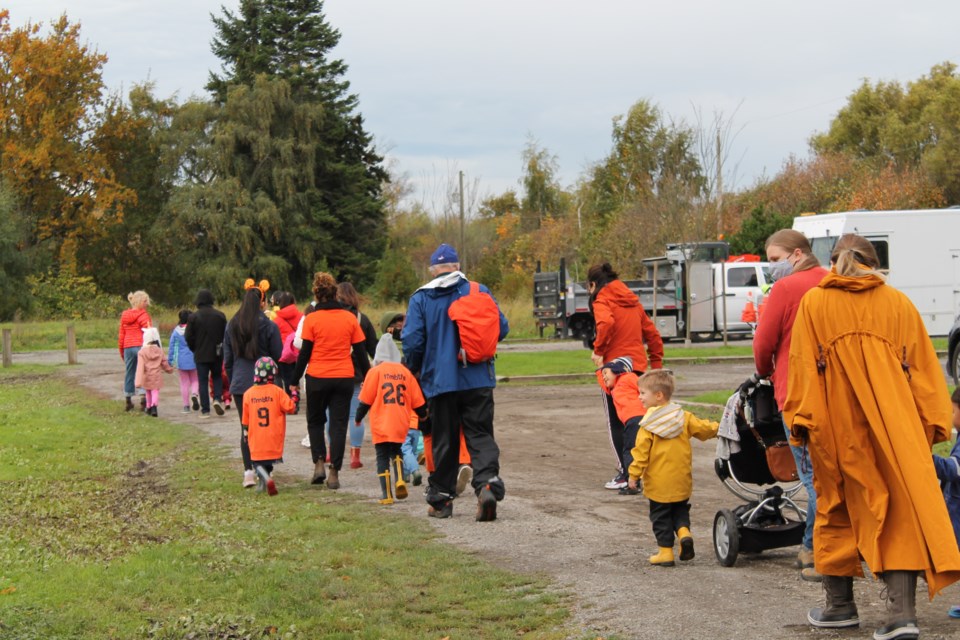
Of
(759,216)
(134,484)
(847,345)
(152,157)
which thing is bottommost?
(134,484)

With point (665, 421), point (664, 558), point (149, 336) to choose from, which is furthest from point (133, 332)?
point (664, 558)

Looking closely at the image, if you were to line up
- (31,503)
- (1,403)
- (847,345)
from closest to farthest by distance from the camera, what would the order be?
(847,345)
(31,503)
(1,403)

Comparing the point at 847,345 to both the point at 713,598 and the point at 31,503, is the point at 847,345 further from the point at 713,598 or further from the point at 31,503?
the point at 31,503

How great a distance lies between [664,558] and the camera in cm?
703

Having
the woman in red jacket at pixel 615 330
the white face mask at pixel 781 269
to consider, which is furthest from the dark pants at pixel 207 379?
the white face mask at pixel 781 269

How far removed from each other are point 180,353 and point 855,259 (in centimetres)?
1505

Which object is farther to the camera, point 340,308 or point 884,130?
point 884,130

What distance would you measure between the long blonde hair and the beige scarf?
179 centimetres

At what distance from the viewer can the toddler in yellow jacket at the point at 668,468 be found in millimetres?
7141

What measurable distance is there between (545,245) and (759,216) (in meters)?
23.5

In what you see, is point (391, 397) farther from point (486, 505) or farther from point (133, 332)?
point (133, 332)

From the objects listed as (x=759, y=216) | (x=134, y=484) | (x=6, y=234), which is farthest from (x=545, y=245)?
(x=134, y=484)

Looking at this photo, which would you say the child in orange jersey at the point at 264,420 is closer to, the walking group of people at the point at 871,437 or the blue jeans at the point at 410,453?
the blue jeans at the point at 410,453

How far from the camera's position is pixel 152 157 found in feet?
202
